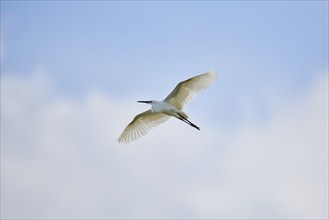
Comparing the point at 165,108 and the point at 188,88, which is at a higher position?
the point at 188,88

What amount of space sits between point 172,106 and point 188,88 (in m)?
0.90

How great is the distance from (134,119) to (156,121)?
88cm

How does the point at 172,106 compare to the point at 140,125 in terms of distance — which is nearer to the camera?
the point at 172,106

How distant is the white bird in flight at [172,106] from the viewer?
23469 mm

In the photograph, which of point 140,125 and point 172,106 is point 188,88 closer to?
point 172,106

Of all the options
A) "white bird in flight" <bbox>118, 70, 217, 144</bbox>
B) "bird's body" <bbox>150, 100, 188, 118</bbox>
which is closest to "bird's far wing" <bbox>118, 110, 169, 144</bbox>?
"white bird in flight" <bbox>118, 70, 217, 144</bbox>

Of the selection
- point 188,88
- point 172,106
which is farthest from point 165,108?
point 188,88

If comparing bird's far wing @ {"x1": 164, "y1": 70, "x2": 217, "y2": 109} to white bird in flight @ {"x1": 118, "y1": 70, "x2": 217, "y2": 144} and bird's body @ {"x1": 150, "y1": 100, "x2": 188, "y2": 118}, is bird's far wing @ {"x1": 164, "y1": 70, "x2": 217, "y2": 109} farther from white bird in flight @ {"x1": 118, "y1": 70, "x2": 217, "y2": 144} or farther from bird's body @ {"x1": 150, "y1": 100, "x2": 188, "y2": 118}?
bird's body @ {"x1": 150, "y1": 100, "x2": 188, "y2": 118}

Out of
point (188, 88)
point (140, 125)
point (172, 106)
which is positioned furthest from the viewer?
point (140, 125)

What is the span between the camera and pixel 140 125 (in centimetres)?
2595

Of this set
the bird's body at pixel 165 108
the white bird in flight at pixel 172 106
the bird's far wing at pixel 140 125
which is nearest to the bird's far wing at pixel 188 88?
the white bird in flight at pixel 172 106

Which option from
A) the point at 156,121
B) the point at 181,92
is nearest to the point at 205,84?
the point at 181,92

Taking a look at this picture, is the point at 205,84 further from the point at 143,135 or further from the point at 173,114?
the point at 143,135

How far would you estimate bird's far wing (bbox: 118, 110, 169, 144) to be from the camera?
1006 inches
